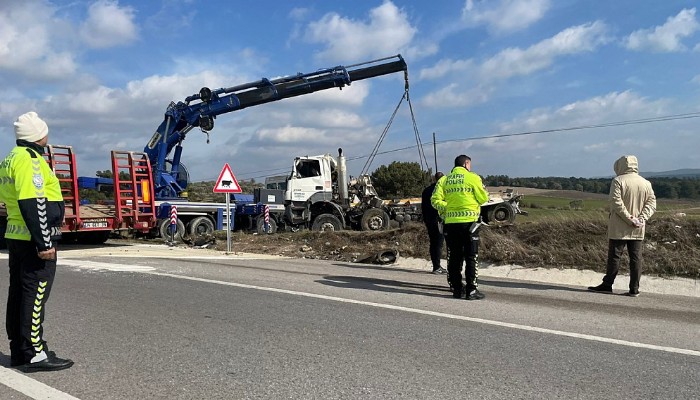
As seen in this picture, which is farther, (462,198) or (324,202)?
(324,202)

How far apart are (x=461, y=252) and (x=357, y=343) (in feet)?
8.78

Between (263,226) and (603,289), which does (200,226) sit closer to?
(263,226)

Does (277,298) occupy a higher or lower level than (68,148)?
lower

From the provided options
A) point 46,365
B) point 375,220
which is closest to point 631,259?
point 46,365

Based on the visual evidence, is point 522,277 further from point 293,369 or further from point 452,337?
point 293,369

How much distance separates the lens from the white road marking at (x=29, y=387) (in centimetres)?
355

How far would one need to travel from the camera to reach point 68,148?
44.0ft

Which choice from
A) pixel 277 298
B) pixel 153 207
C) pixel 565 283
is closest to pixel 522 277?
pixel 565 283

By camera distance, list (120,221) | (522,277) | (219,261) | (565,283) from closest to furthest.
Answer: (565,283) < (522,277) < (219,261) < (120,221)

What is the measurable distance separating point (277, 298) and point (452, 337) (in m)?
2.61

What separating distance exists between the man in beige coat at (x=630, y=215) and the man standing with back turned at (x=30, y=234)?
661cm

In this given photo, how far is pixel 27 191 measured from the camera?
377cm

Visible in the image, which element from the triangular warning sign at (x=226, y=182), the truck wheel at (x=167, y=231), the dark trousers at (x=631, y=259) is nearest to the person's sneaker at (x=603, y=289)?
the dark trousers at (x=631, y=259)

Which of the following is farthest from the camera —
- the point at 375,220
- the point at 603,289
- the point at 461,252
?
the point at 375,220
